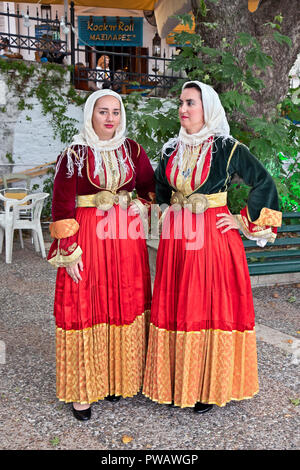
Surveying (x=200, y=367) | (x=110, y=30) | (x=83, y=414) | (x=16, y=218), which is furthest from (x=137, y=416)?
(x=110, y=30)

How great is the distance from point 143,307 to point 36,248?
13.8 feet

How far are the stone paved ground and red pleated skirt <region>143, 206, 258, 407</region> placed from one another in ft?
0.47

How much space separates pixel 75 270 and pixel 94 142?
2.36 feet

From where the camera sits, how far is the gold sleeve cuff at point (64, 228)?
244 centimetres

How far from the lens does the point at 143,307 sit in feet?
8.92

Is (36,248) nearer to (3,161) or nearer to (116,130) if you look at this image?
(3,161)

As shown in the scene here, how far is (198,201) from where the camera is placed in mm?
2457

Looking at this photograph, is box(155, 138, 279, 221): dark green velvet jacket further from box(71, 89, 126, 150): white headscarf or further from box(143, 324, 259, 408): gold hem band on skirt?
box(143, 324, 259, 408): gold hem band on skirt

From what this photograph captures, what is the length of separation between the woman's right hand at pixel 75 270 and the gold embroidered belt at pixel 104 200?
316mm

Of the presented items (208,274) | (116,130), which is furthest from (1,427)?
(116,130)

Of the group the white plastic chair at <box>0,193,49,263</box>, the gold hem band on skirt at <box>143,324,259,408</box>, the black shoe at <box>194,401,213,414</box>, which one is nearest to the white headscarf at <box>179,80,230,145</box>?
the gold hem band on skirt at <box>143,324,259,408</box>

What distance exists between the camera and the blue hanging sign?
466 inches

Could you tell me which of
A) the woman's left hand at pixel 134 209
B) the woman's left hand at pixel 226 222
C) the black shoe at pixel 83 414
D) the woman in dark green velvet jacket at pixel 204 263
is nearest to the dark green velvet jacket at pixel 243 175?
the woman in dark green velvet jacket at pixel 204 263

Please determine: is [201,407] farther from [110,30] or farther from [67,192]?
[110,30]
